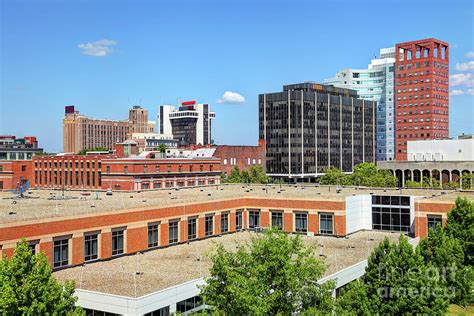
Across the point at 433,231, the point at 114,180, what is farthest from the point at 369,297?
the point at 114,180

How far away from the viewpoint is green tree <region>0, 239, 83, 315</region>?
30.2 m

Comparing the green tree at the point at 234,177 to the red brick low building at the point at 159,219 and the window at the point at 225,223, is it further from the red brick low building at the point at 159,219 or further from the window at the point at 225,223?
the window at the point at 225,223

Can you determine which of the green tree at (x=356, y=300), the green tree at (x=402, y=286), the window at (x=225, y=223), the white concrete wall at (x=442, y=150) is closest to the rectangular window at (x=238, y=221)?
the window at (x=225, y=223)

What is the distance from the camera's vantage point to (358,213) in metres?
70.1

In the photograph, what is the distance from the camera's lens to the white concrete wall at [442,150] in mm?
152125

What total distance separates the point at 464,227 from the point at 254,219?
28348mm

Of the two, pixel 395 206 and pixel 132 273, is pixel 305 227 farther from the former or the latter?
pixel 132 273

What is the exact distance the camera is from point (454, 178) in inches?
5950

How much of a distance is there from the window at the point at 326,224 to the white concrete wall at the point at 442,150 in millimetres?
99574

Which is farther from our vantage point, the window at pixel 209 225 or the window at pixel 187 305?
the window at pixel 209 225

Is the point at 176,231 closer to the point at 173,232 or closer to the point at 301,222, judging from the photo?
the point at 173,232

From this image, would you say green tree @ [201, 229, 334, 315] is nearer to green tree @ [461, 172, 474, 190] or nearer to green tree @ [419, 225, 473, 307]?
green tree @ [419, 225, 473, 307]

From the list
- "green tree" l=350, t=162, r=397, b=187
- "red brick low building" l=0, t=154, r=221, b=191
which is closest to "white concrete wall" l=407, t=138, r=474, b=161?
"green tree" l=350, t=162, r=397, b=187

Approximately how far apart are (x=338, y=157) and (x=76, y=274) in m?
155
